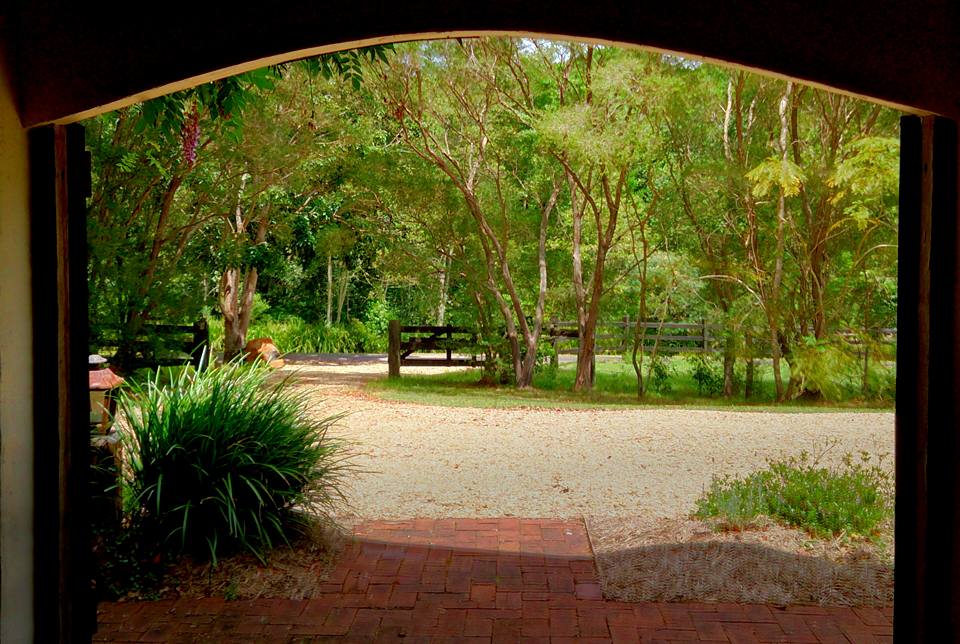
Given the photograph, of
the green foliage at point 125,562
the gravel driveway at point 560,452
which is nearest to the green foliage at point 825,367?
the gravel driveway at point 560,452

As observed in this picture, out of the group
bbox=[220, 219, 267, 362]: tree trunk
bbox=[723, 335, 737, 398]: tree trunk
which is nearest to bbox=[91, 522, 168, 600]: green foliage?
bbox=[723, 335, 737, 398]: tree trunk

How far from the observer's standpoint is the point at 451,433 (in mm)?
9492

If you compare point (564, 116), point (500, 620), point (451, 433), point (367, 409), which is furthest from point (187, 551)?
point (564, 116)

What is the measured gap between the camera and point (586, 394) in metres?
13.6

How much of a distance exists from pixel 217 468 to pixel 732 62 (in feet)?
10.6

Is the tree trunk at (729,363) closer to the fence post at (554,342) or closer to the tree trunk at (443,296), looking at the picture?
the fence post at (554,342)

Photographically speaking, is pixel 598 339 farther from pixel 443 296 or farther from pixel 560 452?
pixel 560 452

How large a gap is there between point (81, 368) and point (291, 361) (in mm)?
15411

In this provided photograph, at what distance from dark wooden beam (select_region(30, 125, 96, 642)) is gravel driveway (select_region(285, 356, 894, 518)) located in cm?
253

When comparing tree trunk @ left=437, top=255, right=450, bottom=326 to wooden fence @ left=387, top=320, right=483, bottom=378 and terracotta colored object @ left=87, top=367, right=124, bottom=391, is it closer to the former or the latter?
wooden fence @ left=387, top=320, right=483, bottom=378

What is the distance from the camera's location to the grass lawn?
12156mm
